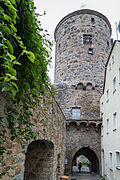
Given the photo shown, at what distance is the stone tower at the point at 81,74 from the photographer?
12.7 meters

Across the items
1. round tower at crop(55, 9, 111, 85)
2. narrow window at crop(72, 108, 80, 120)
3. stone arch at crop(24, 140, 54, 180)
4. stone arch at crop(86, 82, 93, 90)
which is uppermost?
round tower at crop(55, 9, 111, 85)

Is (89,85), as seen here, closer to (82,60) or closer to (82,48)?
(82,60)

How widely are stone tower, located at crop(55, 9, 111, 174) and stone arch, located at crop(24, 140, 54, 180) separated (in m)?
6.65

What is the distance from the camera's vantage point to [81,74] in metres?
14.6

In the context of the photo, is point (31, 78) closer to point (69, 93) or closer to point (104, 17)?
point (69, 93)

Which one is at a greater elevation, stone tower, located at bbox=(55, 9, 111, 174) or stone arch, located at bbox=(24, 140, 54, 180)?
stone tower, located at bbox=(55, 9, 111, 174)

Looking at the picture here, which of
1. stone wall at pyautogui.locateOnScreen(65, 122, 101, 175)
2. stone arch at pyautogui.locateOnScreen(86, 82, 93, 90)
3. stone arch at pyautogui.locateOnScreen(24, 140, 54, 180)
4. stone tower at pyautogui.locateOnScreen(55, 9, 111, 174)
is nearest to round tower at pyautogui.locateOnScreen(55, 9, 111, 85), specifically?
stone tower at pyautogui.locateOnScreen(55, 9, 111, 174)

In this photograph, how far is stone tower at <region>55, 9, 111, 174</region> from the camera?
12.7 metres

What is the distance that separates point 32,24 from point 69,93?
1212cm

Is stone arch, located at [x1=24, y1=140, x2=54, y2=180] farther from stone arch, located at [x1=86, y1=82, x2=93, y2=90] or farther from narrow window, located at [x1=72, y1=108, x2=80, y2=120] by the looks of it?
stone arch, located at [x1=86, y1=82, x2=93, y2=90]

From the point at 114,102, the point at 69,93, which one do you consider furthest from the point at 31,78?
the point at 69,93

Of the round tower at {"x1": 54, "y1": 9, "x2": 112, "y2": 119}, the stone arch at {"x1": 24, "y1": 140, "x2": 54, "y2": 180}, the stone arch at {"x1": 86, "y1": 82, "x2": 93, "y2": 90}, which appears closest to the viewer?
the stone arch at {"x1": 24, "y1": 140, "x2": 54, "y2": 180}

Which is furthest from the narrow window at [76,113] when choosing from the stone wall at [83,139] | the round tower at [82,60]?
the stone wall at [83,139]

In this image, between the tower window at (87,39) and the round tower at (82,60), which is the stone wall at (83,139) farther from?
the tower window at (87,39)
